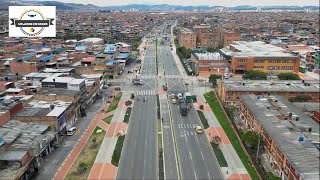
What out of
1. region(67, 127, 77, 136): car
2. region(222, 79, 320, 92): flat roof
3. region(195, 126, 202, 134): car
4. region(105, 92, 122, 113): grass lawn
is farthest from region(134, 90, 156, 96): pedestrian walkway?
region(67, 127, 77, 136): car

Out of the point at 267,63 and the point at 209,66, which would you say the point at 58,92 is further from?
the point at 267,63

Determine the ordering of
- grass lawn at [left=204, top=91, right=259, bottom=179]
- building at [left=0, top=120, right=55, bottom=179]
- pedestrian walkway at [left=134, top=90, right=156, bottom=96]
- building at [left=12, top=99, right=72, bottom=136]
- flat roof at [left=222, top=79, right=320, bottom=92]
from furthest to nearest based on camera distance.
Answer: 1. pedestrian walkway at [left=134, top=90, right=156, bottom=96]
2. flat roof at [left=222, top=79, right=320, bottom=92]
3. building at [left=12, top=99, right=72, bottom=136]
4. grass lawn at [left=204, top=91, right=259, bottom=179]
5. building at [left=0, top=120, right=55, bottom=179]

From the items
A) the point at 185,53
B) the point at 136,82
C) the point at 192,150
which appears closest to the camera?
the point at 192,150

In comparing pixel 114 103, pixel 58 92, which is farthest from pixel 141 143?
pixel 114 103

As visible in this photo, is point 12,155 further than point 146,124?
No

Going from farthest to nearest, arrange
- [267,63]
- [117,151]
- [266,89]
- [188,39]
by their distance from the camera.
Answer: [188,39] → [267,63] → [266,89] → [117,151]

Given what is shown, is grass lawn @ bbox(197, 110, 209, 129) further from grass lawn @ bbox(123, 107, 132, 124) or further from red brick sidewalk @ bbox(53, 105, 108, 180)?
red brick sidewalk @ bbox(53, 105, 108, 180)

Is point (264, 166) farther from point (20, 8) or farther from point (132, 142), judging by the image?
point (20, 8)
